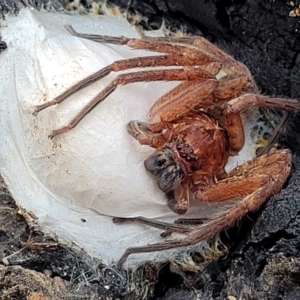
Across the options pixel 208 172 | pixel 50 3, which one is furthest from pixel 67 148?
pixel 50 3

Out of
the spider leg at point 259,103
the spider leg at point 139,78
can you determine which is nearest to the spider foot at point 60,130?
the spider leg at point 139,78

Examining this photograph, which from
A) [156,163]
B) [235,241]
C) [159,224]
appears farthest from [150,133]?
[235,241]

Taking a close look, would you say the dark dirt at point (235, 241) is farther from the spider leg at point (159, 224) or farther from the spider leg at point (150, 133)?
the spider leg at point (150, 133)

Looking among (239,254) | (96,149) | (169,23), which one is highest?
(169,23)

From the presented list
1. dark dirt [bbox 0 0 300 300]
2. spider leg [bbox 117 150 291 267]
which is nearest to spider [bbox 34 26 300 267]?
spider leg [bbox 117 150 291 267]

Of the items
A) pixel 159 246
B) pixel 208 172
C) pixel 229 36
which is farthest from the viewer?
pixel 229 36

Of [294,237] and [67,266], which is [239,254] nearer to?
[294,237]

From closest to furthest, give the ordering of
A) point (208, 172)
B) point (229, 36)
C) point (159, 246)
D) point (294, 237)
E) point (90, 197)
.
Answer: point (294, 237), point (159, 246), point (90, 197), point (208, 172), point (229, 36)
